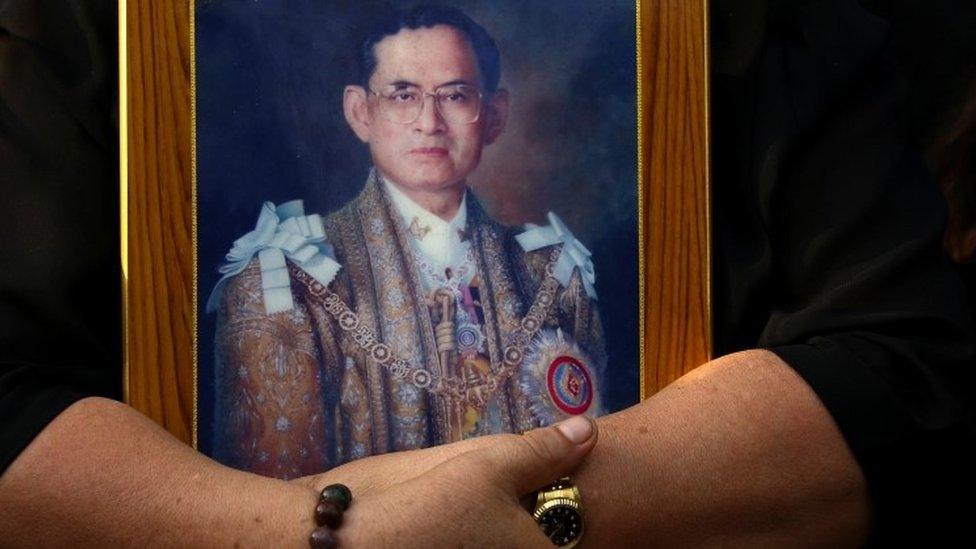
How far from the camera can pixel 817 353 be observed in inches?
79.0

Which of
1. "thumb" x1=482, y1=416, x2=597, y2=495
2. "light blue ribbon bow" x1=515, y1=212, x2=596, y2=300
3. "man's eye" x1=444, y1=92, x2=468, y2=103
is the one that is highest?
"man's eye" x1=444, y1=92, x2=468, y2=103

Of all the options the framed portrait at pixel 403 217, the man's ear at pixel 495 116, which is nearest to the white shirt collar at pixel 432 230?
the framed portrait at pixel 403 217

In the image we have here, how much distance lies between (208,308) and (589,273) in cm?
52

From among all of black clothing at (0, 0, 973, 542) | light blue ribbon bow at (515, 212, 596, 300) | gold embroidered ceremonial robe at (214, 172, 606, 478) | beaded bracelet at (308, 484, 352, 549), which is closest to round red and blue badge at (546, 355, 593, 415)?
gold embroidered ceremonial robe at (214, 172, 606, 478)

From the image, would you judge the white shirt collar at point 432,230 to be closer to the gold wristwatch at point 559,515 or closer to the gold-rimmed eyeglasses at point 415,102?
the gold-rimmed eyeglasses at point 415,102

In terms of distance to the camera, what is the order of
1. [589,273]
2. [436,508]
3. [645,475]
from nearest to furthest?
[436,508]
[645,475]
[589,273]

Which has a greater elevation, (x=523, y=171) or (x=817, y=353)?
(x=523, y=171)

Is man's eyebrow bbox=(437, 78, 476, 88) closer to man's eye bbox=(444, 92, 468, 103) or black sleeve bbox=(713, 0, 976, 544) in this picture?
man's eye bbox=(444, 92, 468, 103)

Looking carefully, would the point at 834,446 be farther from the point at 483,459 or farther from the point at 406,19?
the point at 406,19

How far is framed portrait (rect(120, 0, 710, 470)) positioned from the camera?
6.42 ft

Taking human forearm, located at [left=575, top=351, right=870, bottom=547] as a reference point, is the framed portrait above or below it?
above

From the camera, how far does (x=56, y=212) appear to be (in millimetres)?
1980

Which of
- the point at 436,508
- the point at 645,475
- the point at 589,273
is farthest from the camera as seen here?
the point at 589,273

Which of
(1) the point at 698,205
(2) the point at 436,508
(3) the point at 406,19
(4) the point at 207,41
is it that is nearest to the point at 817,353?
(1) the point at 698,205
